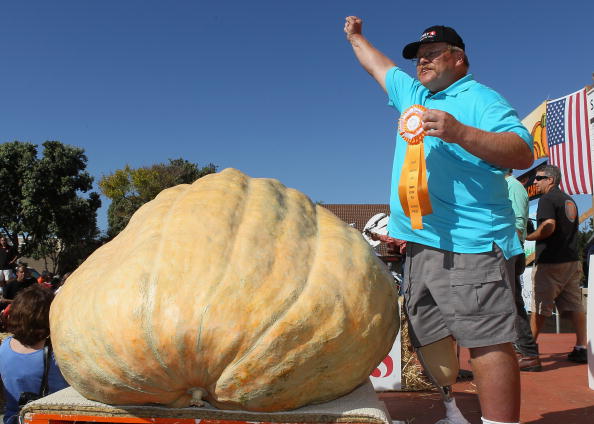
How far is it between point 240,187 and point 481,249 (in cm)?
103

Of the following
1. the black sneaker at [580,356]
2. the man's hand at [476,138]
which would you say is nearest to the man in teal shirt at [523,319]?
the black sneaker at [580,356]

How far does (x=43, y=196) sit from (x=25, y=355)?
26774mm

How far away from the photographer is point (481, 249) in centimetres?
208

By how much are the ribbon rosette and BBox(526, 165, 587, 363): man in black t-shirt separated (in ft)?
9.61

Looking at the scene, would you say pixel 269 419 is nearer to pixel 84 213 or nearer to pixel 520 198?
pixel 520 198

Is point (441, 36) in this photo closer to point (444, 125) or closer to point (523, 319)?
point (444, 125)

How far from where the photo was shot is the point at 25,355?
266 centimetres

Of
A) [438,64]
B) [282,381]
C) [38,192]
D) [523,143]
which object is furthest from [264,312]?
[38,192]

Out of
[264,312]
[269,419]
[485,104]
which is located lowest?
[269,419]

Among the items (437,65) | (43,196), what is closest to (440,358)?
(437,65)

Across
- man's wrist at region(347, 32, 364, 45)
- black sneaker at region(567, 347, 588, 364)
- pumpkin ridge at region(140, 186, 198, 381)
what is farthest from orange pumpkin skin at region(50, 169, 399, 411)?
black sneaker at region(567, 347, 588, 364)

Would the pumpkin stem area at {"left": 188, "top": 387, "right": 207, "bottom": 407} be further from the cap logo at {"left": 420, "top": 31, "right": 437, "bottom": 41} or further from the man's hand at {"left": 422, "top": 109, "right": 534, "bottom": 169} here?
the cap logo at {"left": 420, "top": 31, "right": 437, "bottom": 41}

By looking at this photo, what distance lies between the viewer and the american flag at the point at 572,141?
8.07 m

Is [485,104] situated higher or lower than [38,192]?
lower
